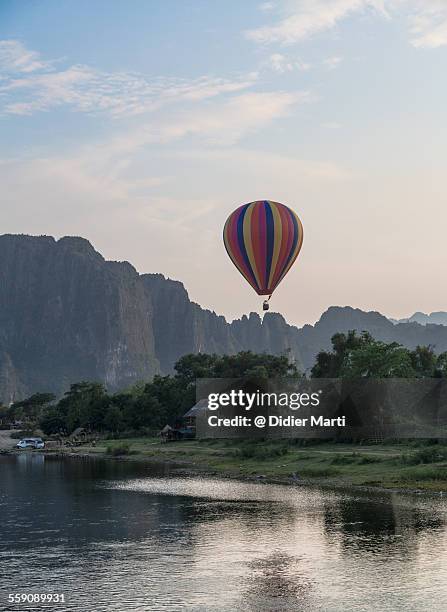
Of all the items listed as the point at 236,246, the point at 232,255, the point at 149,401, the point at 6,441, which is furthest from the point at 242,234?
the point at 6,441

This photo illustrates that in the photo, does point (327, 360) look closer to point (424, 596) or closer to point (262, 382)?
point (262, 382)

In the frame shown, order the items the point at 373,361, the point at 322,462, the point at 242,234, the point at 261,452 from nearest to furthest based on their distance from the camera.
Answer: the point at 322,462, the point at 242,234, the point at 261,452, the point at 373,361

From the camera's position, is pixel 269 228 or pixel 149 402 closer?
pixel 269 228

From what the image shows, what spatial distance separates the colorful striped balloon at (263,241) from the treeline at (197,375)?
19.1m

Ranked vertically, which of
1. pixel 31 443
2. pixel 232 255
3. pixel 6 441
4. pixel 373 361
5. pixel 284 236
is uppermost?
pixel 284 236

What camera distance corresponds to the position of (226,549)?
119 feet

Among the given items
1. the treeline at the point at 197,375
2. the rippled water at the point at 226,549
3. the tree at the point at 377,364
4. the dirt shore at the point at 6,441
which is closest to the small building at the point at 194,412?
the treeline at the point at 197,375

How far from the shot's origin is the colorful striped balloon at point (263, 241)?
6775cm

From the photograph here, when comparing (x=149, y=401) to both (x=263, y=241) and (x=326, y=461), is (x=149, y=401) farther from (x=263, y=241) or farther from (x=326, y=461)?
(x=326, y=461)

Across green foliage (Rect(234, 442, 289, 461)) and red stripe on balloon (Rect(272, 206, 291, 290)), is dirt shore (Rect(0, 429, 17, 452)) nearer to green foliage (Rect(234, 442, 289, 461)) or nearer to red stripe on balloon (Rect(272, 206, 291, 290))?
green foliage (Rect(234, 442, 289, 461))

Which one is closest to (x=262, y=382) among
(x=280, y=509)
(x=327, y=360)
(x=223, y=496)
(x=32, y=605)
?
(x=327, y=360)

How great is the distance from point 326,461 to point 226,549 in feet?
98.9

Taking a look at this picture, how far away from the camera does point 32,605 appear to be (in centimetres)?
2741

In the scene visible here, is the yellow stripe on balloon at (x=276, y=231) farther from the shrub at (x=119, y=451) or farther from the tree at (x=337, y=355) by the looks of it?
the shrub at (x=119, y=451)
